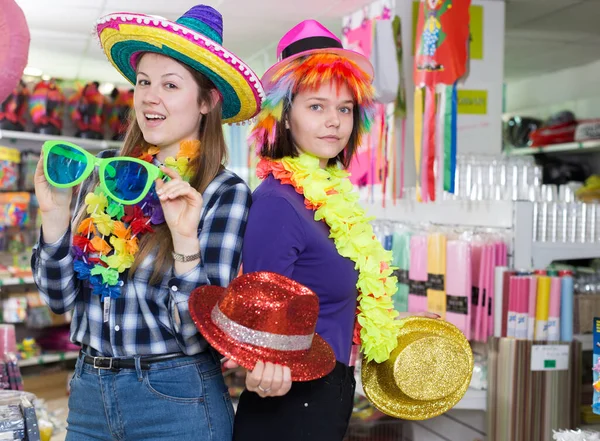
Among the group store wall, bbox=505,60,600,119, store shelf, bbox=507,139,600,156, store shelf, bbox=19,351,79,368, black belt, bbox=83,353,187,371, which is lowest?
store shelf, bbox=19,351,79,368

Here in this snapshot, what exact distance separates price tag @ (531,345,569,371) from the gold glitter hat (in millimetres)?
1396

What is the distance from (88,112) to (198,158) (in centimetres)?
563

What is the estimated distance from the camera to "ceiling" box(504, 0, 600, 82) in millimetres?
5410

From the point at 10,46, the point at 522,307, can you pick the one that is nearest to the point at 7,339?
the point at 10,46

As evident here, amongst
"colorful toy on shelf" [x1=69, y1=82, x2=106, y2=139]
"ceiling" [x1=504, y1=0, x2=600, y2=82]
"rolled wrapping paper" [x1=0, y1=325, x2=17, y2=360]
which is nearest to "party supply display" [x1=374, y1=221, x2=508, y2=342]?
"rolled wrapping paper" [x1=0, y1=325, x2=17, y2=360]

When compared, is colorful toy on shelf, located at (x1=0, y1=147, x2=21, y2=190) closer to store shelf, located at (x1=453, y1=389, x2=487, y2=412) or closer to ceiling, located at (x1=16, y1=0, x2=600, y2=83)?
ceiling, located at (x1=16, y1=0, x2=600, y2=83)

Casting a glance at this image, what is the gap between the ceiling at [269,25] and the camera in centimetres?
541

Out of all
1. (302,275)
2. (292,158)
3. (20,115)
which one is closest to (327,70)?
(292,158)

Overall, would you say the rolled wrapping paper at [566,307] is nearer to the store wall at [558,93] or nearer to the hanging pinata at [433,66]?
the hanging pinata at [433,66]

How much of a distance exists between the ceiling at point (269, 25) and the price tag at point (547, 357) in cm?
284

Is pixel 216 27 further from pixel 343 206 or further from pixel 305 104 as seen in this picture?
pixel 343 206

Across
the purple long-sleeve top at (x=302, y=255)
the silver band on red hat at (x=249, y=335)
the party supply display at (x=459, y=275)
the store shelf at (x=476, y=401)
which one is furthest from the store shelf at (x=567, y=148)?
the silver band on red hat at (x=249, y=335)

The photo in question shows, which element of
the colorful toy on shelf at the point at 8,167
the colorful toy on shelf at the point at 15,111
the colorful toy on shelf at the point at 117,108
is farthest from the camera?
the colorful toy on shelf at the point at 117,108

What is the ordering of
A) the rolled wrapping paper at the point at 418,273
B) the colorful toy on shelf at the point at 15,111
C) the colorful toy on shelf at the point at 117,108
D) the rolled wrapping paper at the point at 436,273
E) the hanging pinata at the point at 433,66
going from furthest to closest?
the colorful toy on shelf at the point at 117,108
the colorful toy on shelf at the point at 15,111
the hanging pinata at the point at 433,66
the rolled wrapping paper at the point at 418,273
the rolled wrapping paper at the point at 436,273
